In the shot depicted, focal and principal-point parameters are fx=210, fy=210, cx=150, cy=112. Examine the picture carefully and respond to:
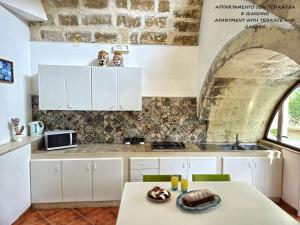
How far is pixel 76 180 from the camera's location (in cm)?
297

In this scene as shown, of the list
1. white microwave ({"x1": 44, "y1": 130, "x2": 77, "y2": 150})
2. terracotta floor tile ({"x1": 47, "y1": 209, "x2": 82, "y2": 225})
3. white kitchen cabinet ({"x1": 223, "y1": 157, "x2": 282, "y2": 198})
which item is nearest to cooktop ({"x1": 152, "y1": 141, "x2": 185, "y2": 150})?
white kitchen cabinet ({"x1": 223, "y1": 157, "x2": 282, "y2": 198})

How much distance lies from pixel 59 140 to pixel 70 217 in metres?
1.08

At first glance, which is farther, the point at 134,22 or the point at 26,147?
the point at 134,22

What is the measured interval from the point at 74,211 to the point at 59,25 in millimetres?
2775

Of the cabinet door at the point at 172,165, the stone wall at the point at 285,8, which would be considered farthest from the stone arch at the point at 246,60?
the cabinet door at the point at 172,165

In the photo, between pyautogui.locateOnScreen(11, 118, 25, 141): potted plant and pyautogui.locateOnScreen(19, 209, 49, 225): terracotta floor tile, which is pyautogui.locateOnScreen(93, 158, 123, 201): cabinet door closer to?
pyautogui.locateOnScreen(19, 209, 49, 225): terracotta floor tile

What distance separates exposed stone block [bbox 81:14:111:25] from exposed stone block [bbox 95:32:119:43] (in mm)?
172

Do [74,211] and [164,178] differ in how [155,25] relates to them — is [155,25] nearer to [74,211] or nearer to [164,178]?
[164,178]

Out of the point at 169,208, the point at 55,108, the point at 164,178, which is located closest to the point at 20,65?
the point at 55,108

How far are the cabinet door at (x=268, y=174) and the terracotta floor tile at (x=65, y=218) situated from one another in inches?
103

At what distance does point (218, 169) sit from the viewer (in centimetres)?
318

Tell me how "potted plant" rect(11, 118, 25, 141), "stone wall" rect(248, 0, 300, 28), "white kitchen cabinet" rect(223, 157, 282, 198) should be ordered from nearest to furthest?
Answer: 1. "stone wall" rect(248, 0, 300, 28)
2. "potted plant" rect(11, 118, 25, 141)
3. "white kitchen cabinet" rect(223, 157, 282, 198)

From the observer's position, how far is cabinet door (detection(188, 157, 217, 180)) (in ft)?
10.2

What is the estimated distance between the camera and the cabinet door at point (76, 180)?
9.68 feet
